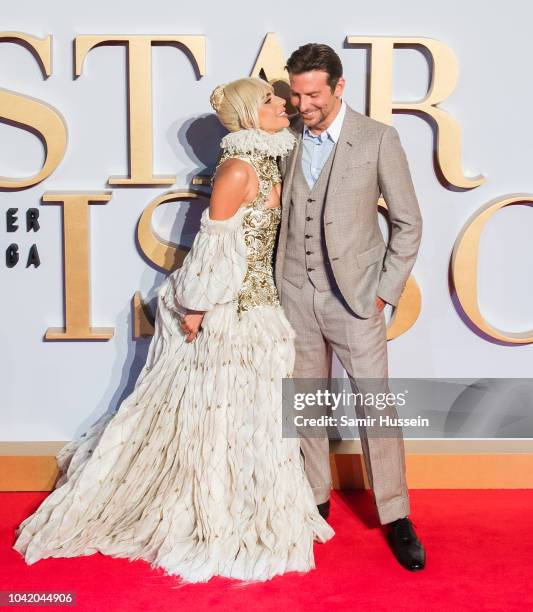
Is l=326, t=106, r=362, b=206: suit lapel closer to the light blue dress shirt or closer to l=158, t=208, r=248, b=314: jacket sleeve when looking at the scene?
the light blue dress shirt

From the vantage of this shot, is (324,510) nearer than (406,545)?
No

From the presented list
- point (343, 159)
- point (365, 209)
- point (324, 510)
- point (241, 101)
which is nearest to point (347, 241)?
point (365, 209)

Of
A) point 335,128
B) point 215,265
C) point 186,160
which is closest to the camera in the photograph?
point 215,265

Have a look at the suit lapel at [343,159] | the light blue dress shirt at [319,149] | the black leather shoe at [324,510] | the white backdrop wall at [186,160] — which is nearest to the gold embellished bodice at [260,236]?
the light blue dress shirt at [319,149]

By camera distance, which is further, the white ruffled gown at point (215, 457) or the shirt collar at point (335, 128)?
the shirt collar at point (335, 128)

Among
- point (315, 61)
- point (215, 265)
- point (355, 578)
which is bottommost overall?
point (355, 578)

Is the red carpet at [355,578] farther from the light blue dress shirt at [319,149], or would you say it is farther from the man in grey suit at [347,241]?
the light blue dress shirt at [319,149]

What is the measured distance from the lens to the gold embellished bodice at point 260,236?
3.26m

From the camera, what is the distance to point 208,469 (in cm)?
326

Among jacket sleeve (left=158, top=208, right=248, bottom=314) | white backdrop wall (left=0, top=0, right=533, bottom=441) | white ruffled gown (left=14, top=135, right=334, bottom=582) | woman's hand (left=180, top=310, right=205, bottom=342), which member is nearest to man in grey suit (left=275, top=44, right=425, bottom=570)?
white ruffled gown (left=14, top=135, right=334, bottom=582)

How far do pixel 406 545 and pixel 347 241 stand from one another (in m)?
1.12

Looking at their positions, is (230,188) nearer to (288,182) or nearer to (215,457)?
(288,182)

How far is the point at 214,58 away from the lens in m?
3.84

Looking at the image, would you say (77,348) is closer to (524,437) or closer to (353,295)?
(353,295)
